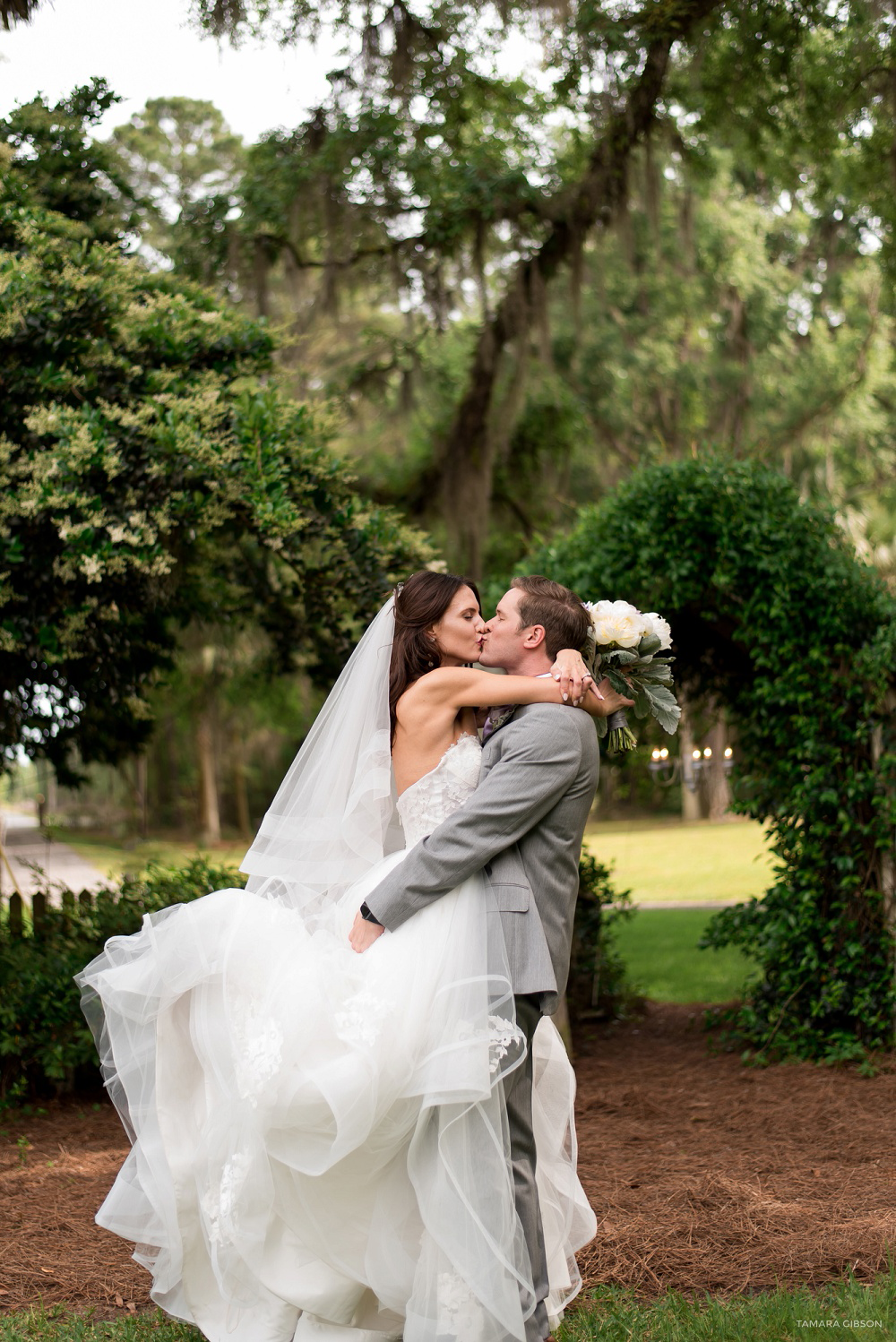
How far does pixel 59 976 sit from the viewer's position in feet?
20.5

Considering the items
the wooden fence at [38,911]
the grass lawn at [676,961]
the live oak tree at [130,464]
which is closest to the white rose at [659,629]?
the live oak tree at [130,464]

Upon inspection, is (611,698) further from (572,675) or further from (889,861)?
(889,861)

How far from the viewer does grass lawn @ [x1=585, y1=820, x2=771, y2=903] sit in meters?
16.8

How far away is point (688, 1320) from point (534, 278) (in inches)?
397

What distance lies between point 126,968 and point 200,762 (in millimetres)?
26424

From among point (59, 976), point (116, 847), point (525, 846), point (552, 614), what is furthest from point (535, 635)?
point (116, 847)

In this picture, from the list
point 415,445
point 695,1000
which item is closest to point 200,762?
point 415,445

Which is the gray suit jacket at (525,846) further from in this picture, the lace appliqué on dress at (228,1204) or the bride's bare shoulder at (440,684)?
the lace appliqué on dress at (228,1204)

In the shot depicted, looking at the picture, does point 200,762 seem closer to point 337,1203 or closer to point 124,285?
point 124,285

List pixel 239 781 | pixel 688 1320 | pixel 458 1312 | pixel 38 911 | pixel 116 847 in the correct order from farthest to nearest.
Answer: pixel 239 781
pixel 116 847
pixel 38 911
pixel 688 1320
pixel 458 1312

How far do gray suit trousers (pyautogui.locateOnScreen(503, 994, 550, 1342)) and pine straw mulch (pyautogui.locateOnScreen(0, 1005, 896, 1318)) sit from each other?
2.42 feet

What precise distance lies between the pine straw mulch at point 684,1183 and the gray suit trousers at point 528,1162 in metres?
0.74

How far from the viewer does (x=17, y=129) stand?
679 centimetres

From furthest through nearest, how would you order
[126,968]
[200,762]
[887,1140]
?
[200,762], [887,1140], [126,968]
